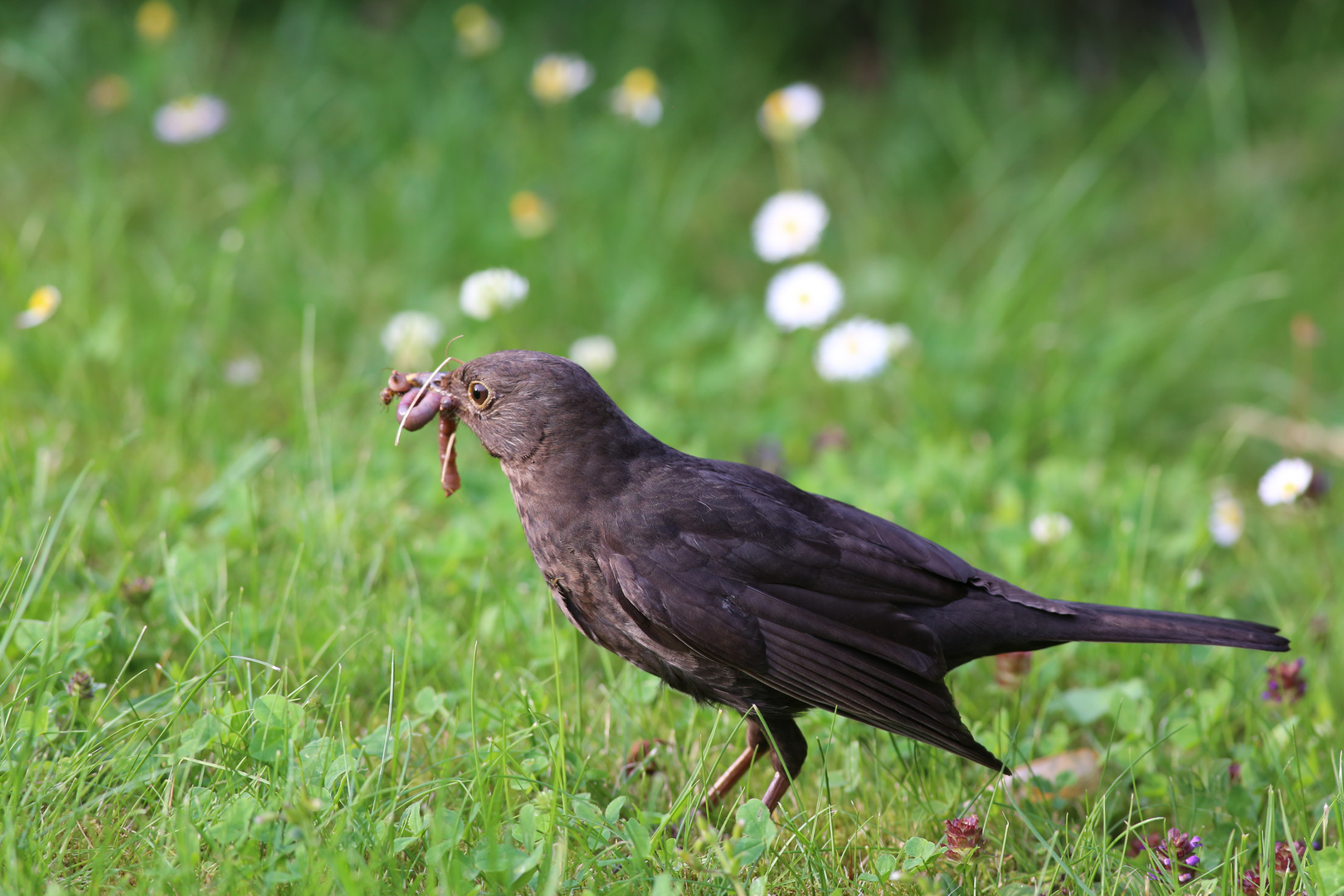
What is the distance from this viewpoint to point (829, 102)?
721cm

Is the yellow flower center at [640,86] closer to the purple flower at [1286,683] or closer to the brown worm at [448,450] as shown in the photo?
the brown worm at [448,450]

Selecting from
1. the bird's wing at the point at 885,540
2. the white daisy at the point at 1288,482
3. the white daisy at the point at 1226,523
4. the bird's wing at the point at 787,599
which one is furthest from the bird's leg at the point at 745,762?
the white daisy at the point at 1226,523

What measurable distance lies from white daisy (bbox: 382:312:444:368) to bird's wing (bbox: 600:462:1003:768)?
205cm

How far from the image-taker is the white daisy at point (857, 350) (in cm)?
445

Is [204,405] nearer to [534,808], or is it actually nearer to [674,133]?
[534,808]

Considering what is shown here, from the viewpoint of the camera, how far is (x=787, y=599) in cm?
253

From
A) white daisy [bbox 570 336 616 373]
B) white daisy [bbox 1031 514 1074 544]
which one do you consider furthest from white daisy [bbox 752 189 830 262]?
white daisy [bbox 1031 514 1074 544]

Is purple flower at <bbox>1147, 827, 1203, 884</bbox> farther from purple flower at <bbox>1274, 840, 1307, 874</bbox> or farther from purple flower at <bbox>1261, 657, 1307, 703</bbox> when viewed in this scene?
purple flower at <bbox>1261, 657, 1307, 703</bbox>

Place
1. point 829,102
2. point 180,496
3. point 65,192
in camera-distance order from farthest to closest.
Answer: point 829,102, point 65,192, point 180,496

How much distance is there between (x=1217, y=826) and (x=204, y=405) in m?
3.16

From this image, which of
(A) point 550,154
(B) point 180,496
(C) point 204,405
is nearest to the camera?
(B) point 180,496

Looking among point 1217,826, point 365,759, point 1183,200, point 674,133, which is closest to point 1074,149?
point 1183,200

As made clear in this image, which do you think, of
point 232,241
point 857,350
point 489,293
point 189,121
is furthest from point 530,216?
point 189,121

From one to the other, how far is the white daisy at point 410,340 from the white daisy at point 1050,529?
89.7 inches
